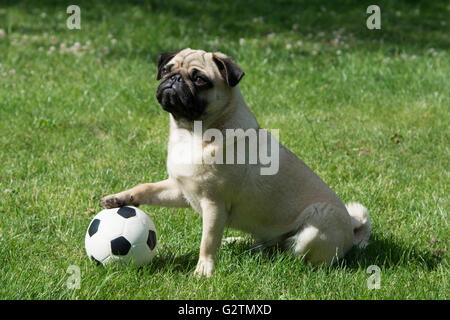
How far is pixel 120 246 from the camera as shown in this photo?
3346 mm

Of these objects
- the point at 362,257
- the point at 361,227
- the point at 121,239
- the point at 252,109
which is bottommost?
the point at 362,257

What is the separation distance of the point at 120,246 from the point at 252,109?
11.8 feet

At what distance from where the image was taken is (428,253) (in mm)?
3910

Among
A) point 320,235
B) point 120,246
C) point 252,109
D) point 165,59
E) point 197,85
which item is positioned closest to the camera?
point 120,246

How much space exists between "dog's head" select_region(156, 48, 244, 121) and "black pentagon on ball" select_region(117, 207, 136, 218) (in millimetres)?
664

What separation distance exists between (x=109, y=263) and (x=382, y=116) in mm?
4290

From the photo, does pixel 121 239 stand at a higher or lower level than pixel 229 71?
lower

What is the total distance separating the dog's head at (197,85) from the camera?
3.40m

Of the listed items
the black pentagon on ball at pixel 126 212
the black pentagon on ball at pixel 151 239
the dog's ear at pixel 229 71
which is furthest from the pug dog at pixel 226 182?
the black pentagon on ball at pixel 151 239

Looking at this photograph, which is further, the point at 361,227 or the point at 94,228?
the point at 361,227

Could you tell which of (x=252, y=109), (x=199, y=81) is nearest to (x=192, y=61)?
(x=199, y=81)

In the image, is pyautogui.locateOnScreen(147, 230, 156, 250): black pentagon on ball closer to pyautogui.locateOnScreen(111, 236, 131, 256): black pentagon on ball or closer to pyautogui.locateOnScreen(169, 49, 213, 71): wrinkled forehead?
pyautogui.locateOnScreen(111, 236, 131, 256): black pentagon on ball

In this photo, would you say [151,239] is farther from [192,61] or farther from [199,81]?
[192,61]

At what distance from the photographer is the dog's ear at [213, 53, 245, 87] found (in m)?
3.45
